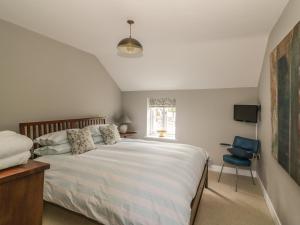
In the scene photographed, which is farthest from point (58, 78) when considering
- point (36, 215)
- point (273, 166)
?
point (273, 166)

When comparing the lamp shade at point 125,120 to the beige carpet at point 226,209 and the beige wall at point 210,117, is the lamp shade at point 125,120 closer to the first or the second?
the beige wall at point 210,117

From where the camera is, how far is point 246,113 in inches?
143

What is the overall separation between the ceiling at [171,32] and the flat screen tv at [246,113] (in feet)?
1.66

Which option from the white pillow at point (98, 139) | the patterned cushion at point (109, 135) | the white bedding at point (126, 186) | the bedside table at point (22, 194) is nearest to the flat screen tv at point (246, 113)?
the white bedding at point (126, 186)

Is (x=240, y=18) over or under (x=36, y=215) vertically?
over

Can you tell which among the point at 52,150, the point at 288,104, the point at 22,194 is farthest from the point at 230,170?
the point at 22,194

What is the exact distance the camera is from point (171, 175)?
187 cm

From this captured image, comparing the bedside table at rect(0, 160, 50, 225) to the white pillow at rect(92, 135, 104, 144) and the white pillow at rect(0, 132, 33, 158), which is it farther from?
the white pillow at rect(92, 135, 104, 144)

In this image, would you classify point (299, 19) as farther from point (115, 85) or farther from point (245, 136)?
point (115, 85)

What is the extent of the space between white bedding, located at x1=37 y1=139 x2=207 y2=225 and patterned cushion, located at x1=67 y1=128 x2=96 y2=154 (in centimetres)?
18

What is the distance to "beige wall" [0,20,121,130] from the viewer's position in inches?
103

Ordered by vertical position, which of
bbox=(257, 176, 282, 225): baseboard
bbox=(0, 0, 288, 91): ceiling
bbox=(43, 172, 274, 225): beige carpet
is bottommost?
bbox=(43, 172, 274, 225): beige carpet

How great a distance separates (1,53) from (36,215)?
8.72ft

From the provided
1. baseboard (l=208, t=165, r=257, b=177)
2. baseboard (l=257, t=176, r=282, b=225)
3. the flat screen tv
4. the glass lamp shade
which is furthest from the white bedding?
baseboard (l=208, t=165, r=257, b=177)
